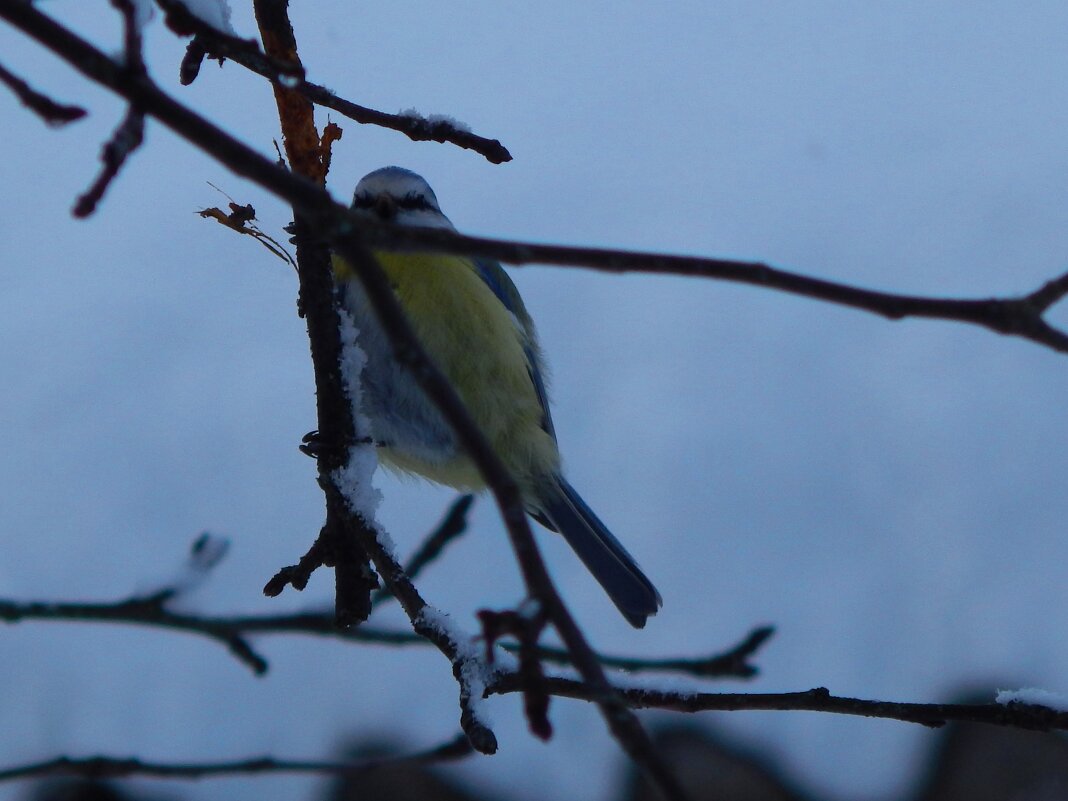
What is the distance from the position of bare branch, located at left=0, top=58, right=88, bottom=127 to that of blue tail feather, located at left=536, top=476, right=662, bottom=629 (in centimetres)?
204

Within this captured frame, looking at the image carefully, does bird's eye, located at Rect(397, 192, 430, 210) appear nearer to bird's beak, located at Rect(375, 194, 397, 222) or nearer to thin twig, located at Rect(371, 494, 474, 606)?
bird's beak, located at Rect(375, 194, 397, 222)

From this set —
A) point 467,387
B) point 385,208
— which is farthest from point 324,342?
point 385,208

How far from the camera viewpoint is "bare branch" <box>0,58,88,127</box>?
0.81 metres

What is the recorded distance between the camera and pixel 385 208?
271 cm

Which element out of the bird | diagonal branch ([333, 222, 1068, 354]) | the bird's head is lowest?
diagonal branch ([333, 222, 1068, 354])

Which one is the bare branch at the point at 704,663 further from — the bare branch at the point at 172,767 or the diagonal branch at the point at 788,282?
the diagonal branch at the point at 788,282

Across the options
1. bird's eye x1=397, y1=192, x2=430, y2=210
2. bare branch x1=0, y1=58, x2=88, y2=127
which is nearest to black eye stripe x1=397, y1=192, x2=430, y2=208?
bird's eye x1=397, y1=192, x2=430, y2=210

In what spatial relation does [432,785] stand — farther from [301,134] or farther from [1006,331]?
[1006,331]

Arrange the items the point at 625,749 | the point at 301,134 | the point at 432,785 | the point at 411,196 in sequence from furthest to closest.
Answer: the point at 432,785, the point at 411,196, the point at 301,134, the point at 625,749

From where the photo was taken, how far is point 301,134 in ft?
5.45

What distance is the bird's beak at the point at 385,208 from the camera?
8.88ft

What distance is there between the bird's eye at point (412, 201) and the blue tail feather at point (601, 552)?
839 mm

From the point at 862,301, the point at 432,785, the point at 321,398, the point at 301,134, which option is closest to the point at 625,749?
the point at 862,301

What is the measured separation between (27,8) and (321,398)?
105 centimetres
